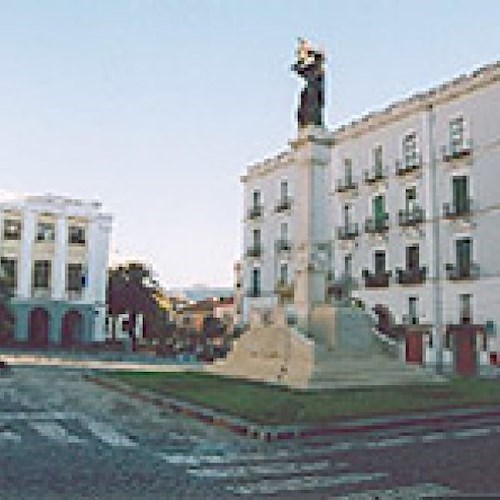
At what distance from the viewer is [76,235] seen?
45.9 meters

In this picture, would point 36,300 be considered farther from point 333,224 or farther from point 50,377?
point 50,377

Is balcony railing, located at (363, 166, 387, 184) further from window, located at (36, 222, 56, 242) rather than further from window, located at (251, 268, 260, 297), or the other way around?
window, located at (36, 222, 56, 242)

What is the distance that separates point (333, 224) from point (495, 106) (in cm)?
1327

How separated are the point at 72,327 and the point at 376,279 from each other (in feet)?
69.2

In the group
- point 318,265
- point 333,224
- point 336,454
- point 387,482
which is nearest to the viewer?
point 387,482

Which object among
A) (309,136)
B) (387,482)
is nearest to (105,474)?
(387,482)

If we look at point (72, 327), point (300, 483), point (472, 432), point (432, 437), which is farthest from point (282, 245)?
point (300, 483)

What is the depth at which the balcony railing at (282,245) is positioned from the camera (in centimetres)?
4628

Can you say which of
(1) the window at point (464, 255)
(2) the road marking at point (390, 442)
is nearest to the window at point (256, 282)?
(1) the window at point (464, 255)

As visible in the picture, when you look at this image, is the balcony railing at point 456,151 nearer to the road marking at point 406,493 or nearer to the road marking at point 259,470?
the road marking at point 259,470

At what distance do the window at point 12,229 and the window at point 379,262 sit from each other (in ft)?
76.7

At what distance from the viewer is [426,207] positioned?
119ft

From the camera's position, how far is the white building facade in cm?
3303

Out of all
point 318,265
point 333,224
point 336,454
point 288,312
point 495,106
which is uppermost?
point 495,106
